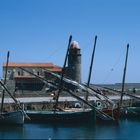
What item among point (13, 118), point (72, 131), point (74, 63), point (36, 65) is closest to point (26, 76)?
point (36, 65)

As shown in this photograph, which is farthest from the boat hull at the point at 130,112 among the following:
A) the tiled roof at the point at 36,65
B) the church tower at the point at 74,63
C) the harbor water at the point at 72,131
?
the tiled roof at the point at 36,65

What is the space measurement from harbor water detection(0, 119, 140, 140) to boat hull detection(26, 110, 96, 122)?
102 centimetres

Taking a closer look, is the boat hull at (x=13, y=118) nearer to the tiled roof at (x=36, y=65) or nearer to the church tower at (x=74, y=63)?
the church tower at (x=74, y=63)

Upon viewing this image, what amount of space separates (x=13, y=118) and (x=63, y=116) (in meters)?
7.10

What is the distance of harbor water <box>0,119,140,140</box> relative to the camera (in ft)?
150

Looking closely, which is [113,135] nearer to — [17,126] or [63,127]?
[63,127]

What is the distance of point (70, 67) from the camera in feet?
391

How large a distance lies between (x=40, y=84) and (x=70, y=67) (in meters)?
9.97

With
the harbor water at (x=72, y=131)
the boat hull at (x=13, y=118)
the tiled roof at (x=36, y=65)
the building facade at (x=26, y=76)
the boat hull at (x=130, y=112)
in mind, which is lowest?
the harbor water at (x=72, y=131)

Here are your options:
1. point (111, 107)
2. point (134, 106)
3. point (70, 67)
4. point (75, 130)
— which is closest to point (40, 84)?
point (70, 67)


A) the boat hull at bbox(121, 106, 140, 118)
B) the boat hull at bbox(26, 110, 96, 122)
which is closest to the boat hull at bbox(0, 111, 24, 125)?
the boat hull at bbox(26, 110, 96, 122)

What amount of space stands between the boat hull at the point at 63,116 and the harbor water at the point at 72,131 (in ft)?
3.36

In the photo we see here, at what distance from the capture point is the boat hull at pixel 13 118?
51750 mm

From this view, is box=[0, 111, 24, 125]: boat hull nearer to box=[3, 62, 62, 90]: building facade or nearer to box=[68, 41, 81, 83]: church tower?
box=[3, 62, 62, 90]: building facade
